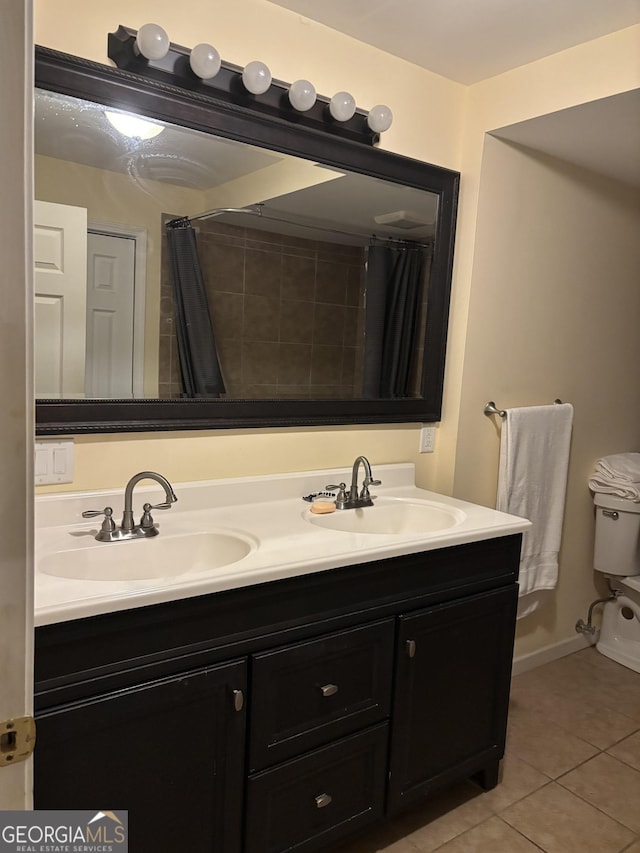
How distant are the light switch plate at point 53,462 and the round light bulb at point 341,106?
117cm

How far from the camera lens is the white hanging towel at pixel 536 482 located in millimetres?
2463

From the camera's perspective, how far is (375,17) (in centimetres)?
184

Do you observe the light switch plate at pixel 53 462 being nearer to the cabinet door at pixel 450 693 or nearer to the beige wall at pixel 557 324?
the cabinet door at pixel 450 693

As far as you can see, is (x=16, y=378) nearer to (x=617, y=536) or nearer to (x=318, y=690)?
(x=318, y=690)

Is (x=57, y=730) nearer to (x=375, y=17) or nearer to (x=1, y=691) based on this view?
(x=1, y=691)

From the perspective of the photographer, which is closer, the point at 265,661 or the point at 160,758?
the point at 160,758

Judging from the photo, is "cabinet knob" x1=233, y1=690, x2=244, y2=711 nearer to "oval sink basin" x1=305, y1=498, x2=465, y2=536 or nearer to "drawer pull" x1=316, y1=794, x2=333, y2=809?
"drawer pull" x1=316, y1=794, x2=333, y2=809

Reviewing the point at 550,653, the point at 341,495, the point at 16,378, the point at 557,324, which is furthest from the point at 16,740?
the point at 550,653

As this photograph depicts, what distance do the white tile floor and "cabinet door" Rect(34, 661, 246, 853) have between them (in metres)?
0.58

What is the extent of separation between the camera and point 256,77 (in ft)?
5.57

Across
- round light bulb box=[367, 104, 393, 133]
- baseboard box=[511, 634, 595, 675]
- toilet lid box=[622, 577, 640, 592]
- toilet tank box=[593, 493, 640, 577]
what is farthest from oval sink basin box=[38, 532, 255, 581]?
toilet lid box=[622, 577, 640, 592]

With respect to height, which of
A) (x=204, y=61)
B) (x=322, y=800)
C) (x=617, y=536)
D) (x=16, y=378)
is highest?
(x=204, y=61)

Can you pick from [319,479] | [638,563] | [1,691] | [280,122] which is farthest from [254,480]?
[638,563]

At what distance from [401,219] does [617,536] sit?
169 cm
